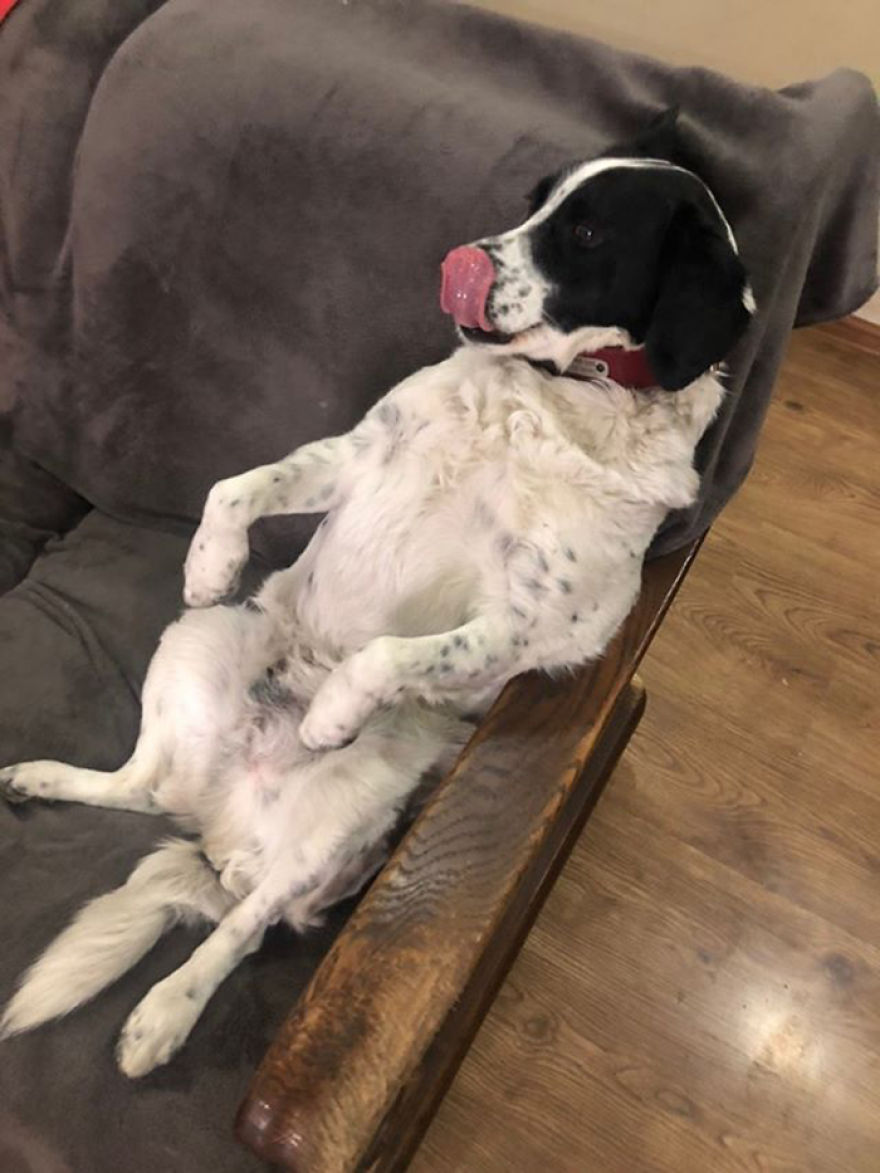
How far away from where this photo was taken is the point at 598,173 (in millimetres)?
1151

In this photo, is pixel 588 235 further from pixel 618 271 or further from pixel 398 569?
pixel 398 569

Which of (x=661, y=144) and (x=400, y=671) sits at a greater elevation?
(x=661, y=144)

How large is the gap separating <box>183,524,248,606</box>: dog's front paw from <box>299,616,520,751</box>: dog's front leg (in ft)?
0.66

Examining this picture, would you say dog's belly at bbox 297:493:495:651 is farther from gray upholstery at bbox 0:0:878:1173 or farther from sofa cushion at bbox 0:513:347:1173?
sofa cushion at bbox 0:513:347:1173

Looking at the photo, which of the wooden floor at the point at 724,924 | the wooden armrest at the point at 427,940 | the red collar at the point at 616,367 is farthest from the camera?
the wooden floor at the point at 724,924

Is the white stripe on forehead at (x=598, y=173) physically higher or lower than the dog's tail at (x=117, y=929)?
higher

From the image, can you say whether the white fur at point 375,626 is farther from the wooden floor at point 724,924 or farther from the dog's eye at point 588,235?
the wooden floor at point 724,924

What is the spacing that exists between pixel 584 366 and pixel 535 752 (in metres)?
0.48

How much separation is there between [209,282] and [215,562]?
1.42 ft

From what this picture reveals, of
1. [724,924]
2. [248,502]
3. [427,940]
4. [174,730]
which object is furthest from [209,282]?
[724,924]

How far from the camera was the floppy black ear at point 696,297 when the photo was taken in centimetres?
110

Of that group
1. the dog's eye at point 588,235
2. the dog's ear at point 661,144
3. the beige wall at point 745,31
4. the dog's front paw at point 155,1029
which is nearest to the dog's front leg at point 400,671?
the dog's front paw at point 155,1029

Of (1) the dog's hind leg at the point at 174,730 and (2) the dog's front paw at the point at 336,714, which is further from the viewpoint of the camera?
(1) the dog's hind leg at the point at 174,730

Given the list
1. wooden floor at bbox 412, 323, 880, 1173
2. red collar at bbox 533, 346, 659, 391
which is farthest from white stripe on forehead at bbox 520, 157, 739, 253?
wooden floor at bbox 412, 323, 880, 1173
